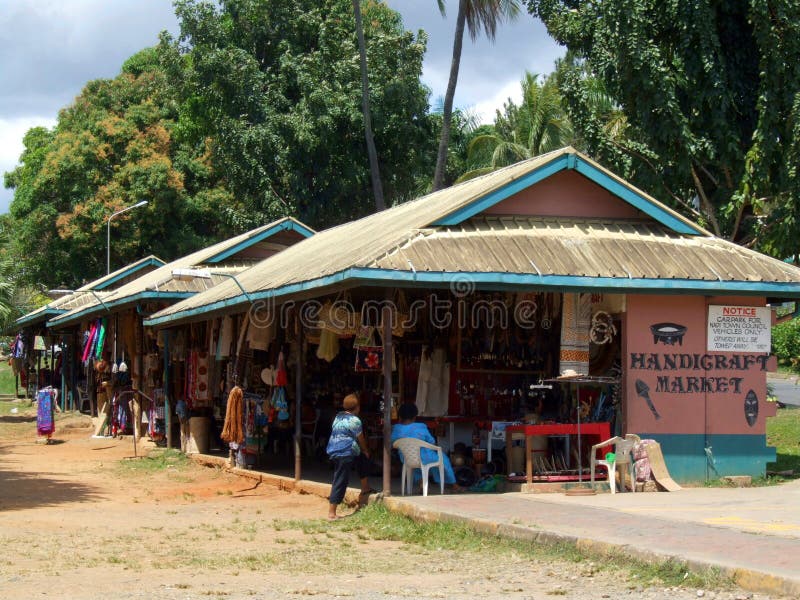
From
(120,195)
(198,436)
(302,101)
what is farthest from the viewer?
(120,195)

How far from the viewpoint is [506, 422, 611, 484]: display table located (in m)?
12.4

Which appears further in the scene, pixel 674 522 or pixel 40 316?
pixel 40 316

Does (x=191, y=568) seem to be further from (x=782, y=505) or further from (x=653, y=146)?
(x=653, y=146)

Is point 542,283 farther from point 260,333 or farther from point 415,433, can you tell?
point 260,333

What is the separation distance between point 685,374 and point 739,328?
96 cm

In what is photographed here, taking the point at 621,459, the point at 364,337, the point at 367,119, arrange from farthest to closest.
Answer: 1. the point at 367,119
2. the point at 364,337
3. the point at 621,459

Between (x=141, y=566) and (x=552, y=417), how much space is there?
7.42 meters

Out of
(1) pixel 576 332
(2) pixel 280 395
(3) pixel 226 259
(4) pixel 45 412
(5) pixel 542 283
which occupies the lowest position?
(4) pixel 45 412

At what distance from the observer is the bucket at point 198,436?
63.7ft

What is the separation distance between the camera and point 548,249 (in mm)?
12859

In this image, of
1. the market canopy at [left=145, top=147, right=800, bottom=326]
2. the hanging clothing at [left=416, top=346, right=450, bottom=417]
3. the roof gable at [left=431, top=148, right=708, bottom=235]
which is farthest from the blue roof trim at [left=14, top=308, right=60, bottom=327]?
the roof gable at [left=431, top=148, right=708, bottom=235]

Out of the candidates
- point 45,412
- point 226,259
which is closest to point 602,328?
point 226,259

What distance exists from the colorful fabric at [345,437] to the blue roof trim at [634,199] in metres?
4.55

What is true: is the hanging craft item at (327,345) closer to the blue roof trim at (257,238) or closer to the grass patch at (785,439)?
the grass patch at (785,439)
